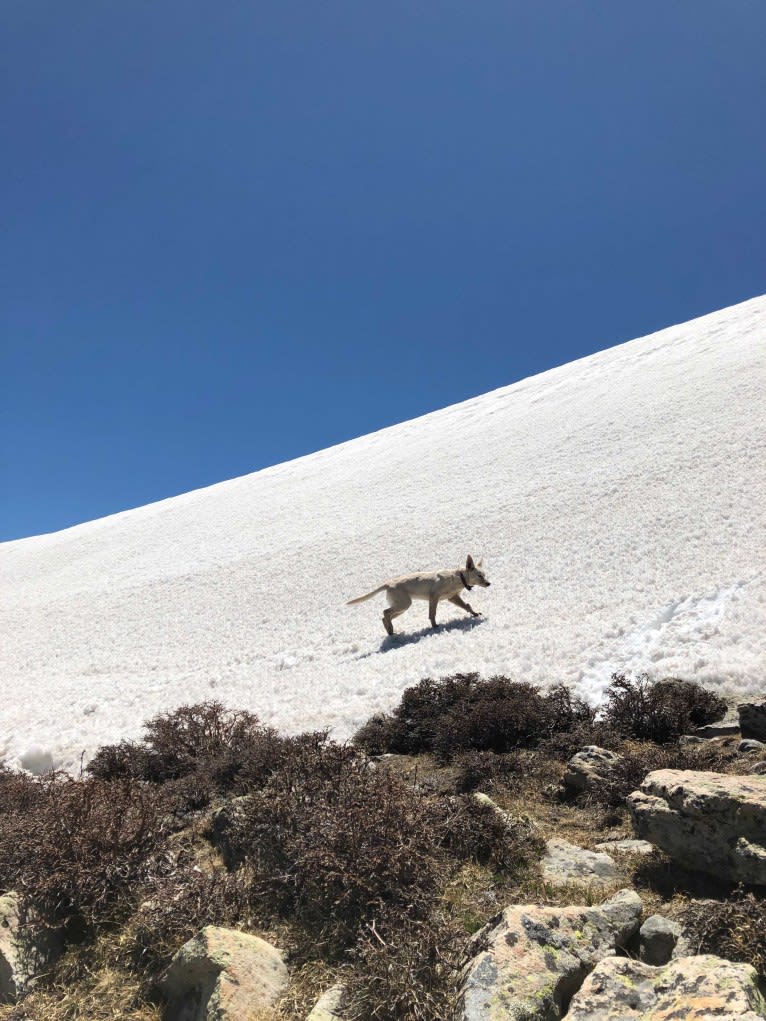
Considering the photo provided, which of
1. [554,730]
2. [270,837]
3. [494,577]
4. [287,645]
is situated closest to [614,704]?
[554,730]

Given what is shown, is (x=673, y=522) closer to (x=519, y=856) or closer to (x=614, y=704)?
(x=614, y=704)

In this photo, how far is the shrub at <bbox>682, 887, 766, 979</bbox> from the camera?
9.86ft

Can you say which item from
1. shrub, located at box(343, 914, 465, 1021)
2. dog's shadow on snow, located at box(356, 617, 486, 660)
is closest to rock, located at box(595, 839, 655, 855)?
shrub, located at box(343, 914, 465, 1021)

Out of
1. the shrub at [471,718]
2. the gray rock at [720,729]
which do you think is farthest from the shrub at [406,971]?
the gray rock at [720,729]

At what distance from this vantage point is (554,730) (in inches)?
302

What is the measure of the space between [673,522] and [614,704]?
30.0 feet

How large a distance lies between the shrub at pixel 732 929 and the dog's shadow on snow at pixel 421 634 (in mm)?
9624

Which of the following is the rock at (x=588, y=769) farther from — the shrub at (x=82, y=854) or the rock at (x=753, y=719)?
the shrub at (x=82, y=854)

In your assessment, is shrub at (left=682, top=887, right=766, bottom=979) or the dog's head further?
the dog's head

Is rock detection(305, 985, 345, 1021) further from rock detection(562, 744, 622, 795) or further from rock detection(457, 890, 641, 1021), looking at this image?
rock detection(562, 744, 622, 795)

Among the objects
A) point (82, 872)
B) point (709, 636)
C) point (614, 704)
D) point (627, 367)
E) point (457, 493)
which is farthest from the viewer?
point (627, 367)

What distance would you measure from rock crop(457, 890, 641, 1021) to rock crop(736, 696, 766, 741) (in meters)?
3.40

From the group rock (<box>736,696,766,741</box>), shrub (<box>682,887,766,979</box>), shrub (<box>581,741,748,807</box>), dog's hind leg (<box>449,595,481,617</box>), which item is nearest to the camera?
shrub (<box>682,887,766,979</box>)

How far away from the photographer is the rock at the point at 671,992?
2.52 metres
